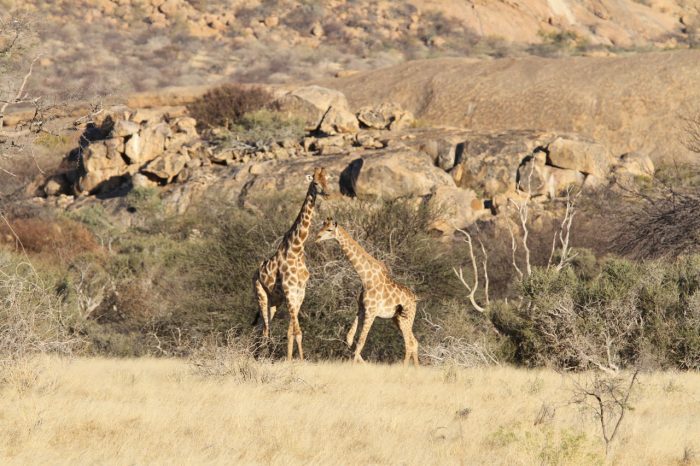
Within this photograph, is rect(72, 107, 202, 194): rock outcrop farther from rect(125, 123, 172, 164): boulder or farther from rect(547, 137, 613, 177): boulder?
rect(547, 137, 613, 177): boulder

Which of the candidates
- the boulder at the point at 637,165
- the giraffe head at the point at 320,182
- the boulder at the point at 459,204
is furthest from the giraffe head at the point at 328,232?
the boulder at the point at 637,165

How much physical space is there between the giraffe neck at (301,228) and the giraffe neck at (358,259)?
50 cm

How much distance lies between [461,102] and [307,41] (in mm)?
36051

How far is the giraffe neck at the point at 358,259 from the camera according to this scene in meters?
13.5

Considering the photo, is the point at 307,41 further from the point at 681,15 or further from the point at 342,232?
the point at 342,232

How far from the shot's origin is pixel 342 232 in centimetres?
1375

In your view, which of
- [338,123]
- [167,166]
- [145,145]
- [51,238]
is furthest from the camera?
[338,123]

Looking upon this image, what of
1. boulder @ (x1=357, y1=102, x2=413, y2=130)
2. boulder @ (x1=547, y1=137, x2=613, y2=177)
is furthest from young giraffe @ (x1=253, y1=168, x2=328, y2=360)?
boulder @ (x1=357, y1=102, x2=413, y2=130)

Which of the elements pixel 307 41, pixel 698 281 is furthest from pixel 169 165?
pixel 307 41

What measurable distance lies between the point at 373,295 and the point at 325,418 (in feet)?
13.4

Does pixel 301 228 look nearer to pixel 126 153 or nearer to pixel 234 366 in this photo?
pixel 234 366

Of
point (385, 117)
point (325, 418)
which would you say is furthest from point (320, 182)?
point (385, 117)

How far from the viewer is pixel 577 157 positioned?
3020 cm

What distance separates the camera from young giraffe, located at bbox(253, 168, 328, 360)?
45.1 ft
